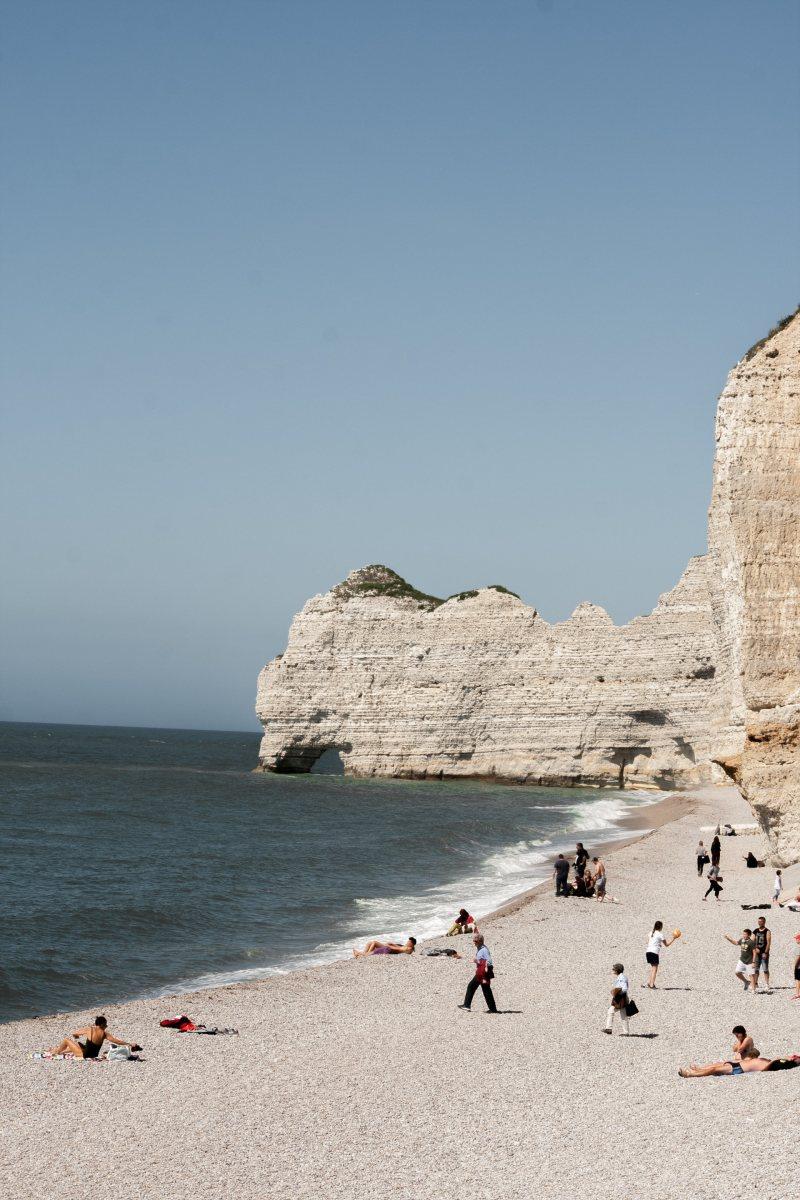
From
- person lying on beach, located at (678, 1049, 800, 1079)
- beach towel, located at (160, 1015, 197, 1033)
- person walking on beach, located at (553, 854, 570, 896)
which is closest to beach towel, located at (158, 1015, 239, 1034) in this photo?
beach towel, located at (160, 1015, 197, 1033)

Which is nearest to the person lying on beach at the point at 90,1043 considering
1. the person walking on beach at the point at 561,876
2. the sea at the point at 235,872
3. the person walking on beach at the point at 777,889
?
the sea at the point at 235,872

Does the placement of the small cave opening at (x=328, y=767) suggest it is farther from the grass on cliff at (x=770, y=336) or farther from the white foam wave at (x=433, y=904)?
the grass on cliff at (x=770, y=336)

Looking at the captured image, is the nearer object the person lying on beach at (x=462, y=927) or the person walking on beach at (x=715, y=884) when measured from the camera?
the person lying on beach at (x=462, y=927)

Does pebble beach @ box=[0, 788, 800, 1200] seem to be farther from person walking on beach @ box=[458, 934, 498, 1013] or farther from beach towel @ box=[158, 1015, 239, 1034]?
beach towel @ box=[158, 1015, 239, 1034]

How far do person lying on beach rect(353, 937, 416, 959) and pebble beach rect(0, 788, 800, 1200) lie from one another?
346 millimetres

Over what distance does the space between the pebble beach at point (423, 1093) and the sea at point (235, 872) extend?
2.90m

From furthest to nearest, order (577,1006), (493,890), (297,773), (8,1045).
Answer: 1. (297,773)
2. (493,890)
3. (577,1006)
4. (8,1045)

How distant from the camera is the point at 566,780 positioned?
70.4 meters

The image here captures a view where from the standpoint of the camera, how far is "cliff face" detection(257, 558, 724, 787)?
65.8 meters

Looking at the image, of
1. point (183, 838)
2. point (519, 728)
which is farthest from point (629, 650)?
point (183, 838)

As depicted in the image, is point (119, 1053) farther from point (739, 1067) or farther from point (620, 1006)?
point (739, 1067)

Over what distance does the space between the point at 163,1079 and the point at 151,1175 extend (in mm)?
3378

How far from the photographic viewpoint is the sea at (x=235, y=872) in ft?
69.8

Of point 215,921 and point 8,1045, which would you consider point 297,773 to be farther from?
point 8,1045
